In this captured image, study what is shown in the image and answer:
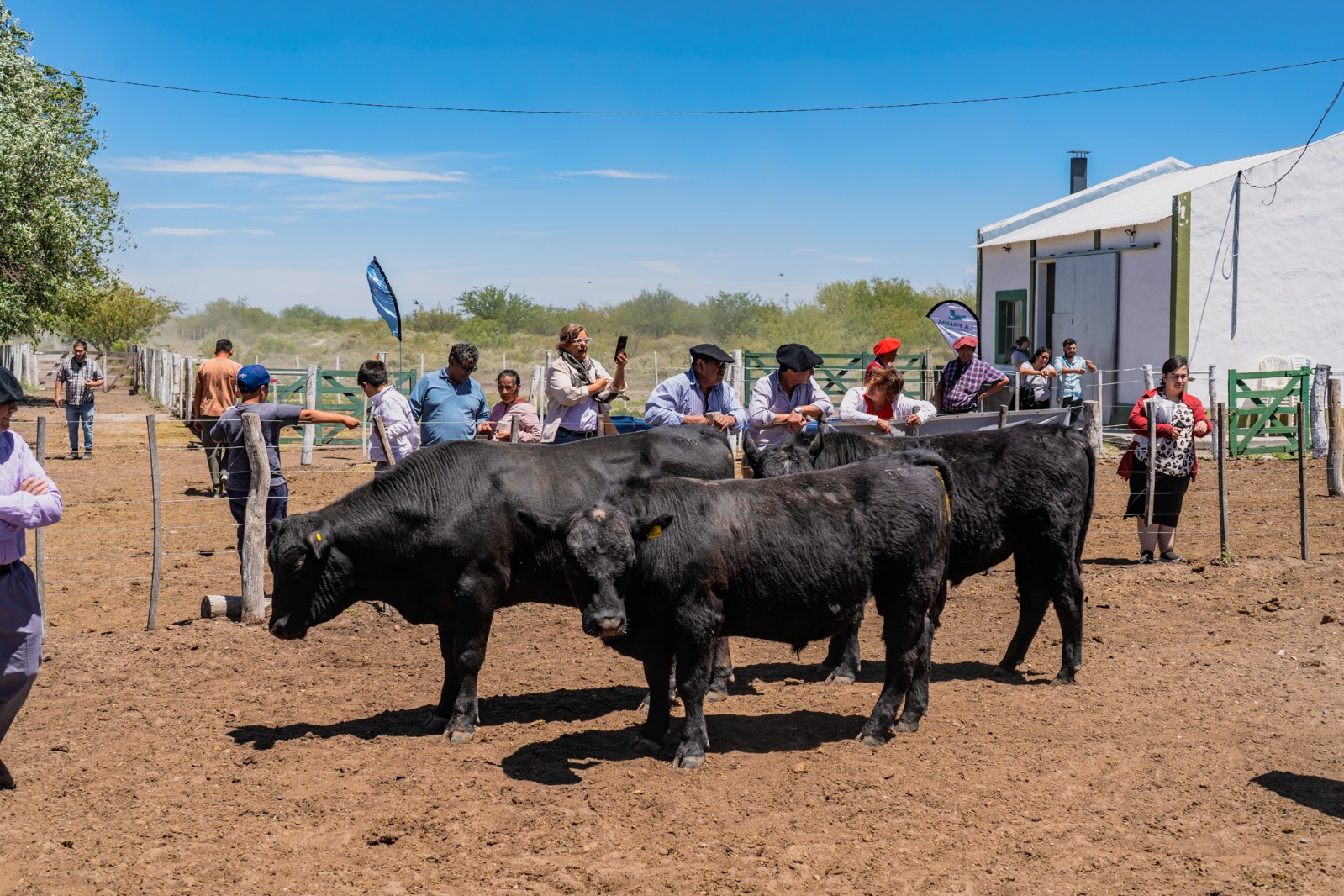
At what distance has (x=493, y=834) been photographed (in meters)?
4.66

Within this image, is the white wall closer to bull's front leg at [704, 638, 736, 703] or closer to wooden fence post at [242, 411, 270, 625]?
bull's front leg at [704, 638, 736, 703]

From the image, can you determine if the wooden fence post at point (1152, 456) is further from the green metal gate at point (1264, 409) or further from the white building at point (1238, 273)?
the white building at point (1238, 273)

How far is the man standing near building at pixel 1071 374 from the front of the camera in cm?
1725

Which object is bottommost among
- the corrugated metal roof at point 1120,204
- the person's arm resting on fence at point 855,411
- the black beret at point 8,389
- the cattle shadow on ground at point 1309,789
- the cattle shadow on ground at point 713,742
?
the cattle shadow on ground at point 713,742

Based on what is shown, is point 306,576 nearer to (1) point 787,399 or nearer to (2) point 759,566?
(2) point 759,566

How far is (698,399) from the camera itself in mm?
7891

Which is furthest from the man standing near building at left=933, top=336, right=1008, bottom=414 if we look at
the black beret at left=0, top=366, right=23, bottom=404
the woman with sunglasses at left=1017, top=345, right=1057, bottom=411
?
the black beret at left=0, top=366, right=23, bottom=404

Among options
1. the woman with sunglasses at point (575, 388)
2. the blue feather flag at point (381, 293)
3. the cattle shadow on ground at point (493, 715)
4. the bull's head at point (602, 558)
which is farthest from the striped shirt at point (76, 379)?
the bull's head at point (602, 558)

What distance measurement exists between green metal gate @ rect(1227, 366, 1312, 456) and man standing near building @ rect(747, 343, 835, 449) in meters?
11.9

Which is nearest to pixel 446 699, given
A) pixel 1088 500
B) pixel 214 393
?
pixel 1088 500

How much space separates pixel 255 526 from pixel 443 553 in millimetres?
2509

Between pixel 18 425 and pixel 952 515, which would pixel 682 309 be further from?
pixel 952 515

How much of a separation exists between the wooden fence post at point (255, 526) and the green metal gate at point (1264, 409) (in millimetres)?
14589

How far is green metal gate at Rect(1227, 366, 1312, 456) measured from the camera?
17531 mm
